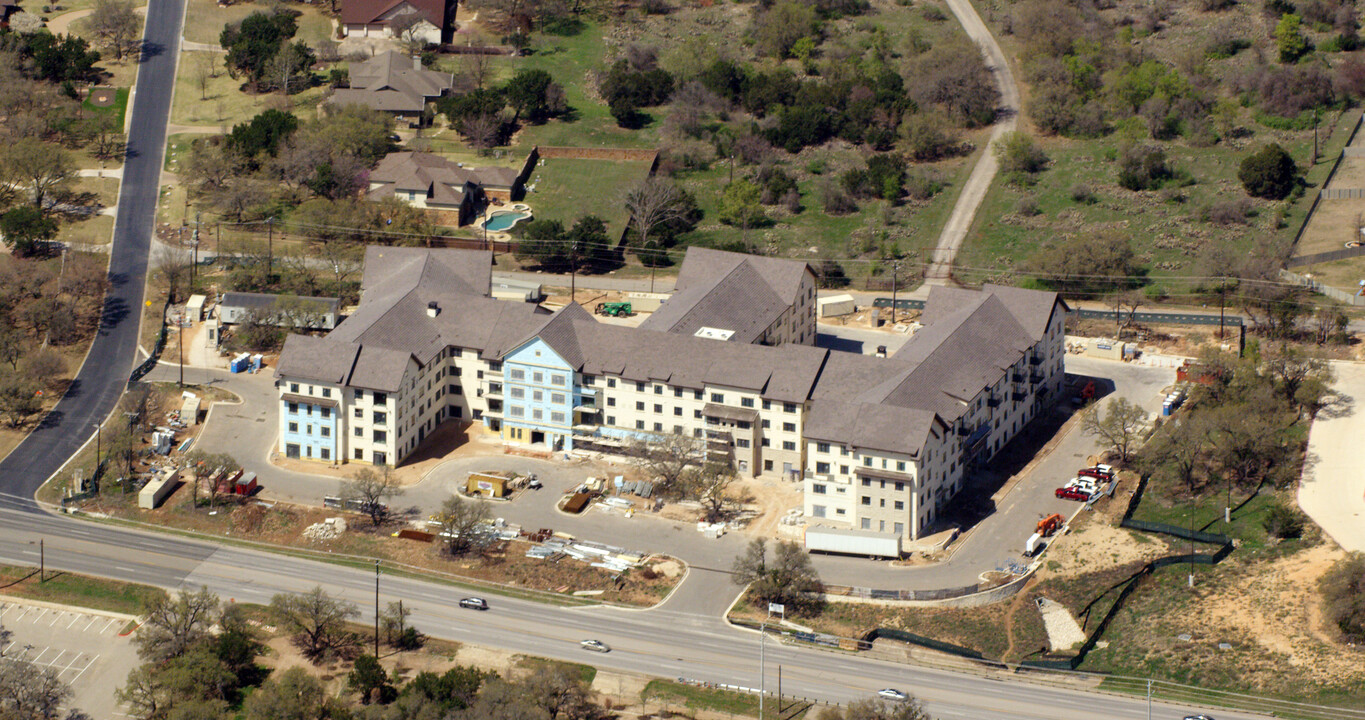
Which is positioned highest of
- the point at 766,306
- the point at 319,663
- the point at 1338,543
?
the point at 766,306

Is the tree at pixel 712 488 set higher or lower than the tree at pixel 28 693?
higher

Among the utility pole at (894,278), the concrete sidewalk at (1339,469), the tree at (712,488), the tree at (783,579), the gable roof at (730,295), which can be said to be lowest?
the tree at (783,579)

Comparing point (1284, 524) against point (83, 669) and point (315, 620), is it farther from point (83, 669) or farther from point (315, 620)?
point (83, 669)

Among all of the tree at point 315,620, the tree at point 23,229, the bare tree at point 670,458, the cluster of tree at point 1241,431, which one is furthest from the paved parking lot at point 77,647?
the cluster of tree at point 1241,431

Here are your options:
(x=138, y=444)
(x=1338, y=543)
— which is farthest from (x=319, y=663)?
(x=1338, y=543)

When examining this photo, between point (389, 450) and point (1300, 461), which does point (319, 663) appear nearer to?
point (389, 450)

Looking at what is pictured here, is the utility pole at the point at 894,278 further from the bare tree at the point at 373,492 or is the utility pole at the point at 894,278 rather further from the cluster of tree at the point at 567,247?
the bare tree at the point at 373,492

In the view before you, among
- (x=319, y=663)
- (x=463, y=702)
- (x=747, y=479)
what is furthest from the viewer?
(x=747, y=479)
